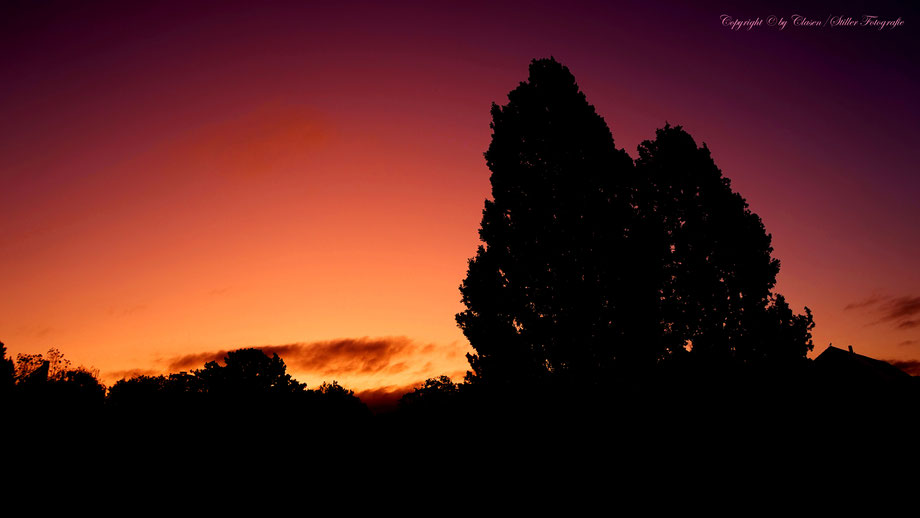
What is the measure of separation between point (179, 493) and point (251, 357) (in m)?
52.4

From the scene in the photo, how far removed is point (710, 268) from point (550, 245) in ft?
20.3

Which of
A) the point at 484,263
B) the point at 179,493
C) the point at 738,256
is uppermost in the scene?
the point at 484,263

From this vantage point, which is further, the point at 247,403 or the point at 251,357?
the point at 251,357

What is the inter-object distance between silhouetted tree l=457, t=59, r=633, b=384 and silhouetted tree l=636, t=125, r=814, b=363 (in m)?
1.93

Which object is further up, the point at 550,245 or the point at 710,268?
the point at 550,245

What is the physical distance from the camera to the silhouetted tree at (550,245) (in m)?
14.0

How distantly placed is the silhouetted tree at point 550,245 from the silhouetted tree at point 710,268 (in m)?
1.93

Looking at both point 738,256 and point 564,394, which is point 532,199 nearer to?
point 738,256

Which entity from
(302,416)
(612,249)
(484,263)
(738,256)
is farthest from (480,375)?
(738,256)

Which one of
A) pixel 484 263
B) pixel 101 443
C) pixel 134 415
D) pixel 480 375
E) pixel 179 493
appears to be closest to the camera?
pixel 179 493

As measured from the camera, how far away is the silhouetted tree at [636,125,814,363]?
14539 millimetres

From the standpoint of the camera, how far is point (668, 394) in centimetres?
721

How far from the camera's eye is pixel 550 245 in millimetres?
15070

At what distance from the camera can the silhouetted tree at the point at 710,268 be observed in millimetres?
14539
